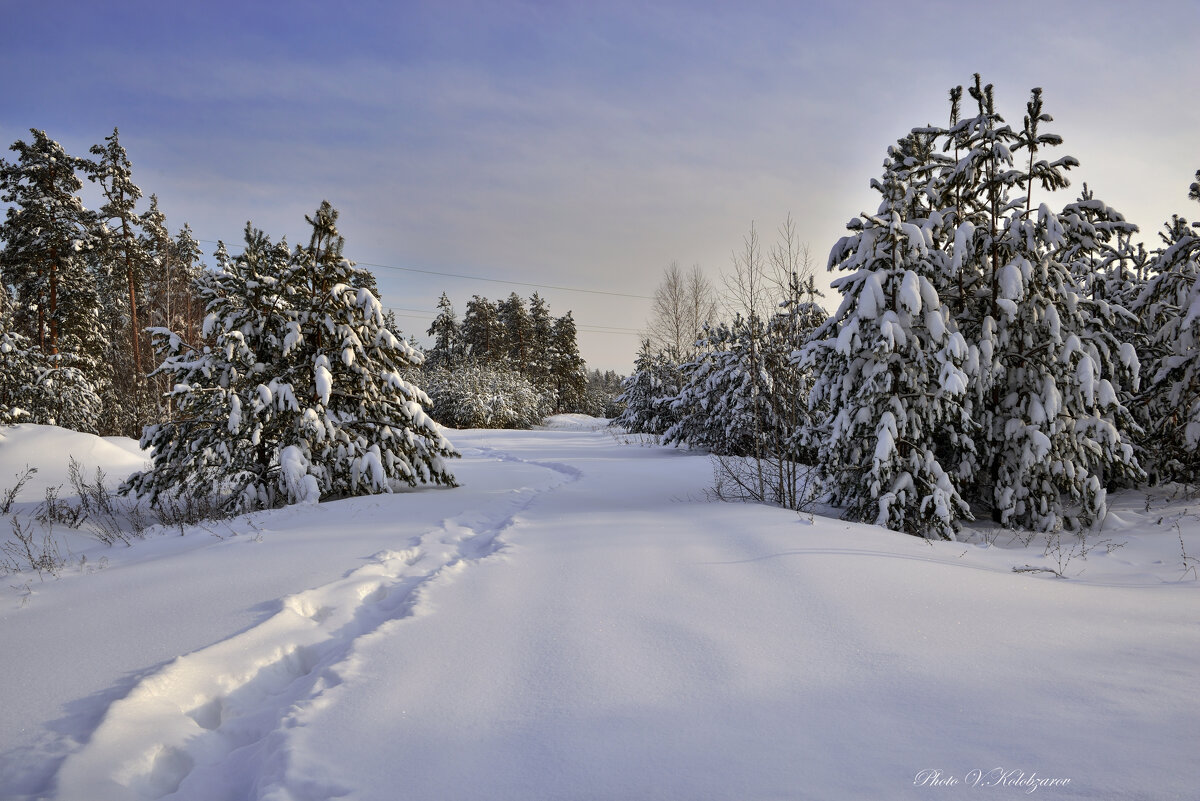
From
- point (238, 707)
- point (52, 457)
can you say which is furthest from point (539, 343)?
point (238, 707)

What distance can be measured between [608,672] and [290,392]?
6523 millimetres

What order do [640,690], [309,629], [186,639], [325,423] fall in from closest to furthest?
1. [640,690]
2. [186,639]
3. [309,629]
4. [325,423]

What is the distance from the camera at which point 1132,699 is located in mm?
2172

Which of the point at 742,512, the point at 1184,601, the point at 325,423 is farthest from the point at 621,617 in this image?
the point at 325,423

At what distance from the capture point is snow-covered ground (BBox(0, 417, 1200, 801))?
1954mm

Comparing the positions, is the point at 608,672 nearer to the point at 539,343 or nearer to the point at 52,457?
the point at 52,457

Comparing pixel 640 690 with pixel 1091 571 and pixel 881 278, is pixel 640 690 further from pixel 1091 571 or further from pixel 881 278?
pixel 881 278

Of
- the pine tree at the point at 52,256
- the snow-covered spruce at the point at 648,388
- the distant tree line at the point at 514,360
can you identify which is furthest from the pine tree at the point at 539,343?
the pine tree at the point at 52,256

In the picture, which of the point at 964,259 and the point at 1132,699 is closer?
the point at 1132,699

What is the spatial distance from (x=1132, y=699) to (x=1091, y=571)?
3.11 m

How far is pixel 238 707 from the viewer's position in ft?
8.70

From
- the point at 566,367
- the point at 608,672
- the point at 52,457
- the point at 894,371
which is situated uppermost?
the point at 566,367

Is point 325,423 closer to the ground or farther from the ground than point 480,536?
farther from the ground

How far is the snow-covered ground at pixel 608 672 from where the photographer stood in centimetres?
195
